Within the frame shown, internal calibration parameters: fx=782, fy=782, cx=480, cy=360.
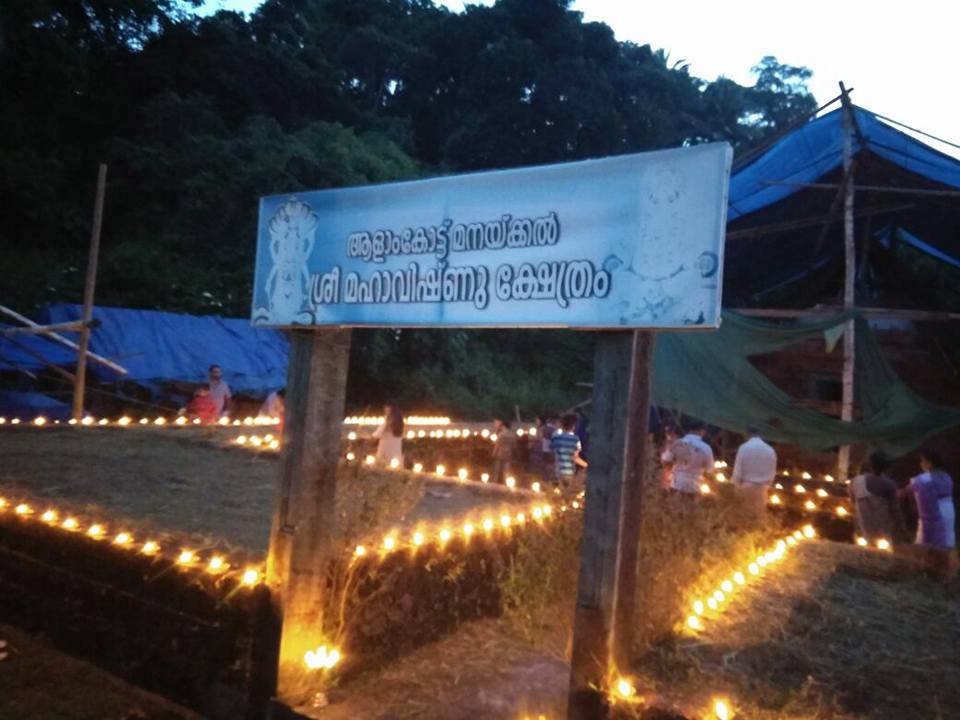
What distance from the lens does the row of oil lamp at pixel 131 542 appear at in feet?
15.6

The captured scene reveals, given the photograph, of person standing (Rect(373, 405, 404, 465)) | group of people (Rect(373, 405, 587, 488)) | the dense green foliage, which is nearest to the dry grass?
group of people (Rect(373, 405, 587, 488))

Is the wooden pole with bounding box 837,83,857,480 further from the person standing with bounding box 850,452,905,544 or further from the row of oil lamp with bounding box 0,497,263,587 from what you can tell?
the row of oil lamp with bounding box 0,497,263,587

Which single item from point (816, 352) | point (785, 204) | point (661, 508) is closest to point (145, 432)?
point (661, 508)

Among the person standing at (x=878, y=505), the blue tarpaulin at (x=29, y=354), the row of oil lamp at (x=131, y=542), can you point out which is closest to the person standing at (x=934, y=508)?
the person standing at (x=878, y=505)

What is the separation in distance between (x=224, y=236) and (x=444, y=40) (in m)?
12.4

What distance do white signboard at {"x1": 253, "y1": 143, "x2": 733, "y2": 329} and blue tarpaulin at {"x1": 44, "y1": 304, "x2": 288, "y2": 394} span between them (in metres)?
9.97

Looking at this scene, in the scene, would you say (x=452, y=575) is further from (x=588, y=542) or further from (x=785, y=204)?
(x=785, y=204)

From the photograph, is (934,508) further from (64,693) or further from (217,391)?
(217,391)

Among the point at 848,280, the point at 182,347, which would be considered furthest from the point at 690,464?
the point at 182,347

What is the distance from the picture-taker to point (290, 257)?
473 cm

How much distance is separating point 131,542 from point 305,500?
151 cm

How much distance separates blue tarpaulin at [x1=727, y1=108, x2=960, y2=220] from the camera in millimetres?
11164

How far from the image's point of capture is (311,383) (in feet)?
15.3

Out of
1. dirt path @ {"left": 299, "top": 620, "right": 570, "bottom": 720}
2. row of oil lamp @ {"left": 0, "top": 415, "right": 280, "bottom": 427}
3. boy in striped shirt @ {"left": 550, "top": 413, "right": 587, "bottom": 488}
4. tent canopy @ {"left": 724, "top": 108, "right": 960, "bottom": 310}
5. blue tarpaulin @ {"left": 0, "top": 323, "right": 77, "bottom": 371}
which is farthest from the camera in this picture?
blue tarpaulin @ {"left": 0, "top": 323, "right": 77, "bottom": 371}
